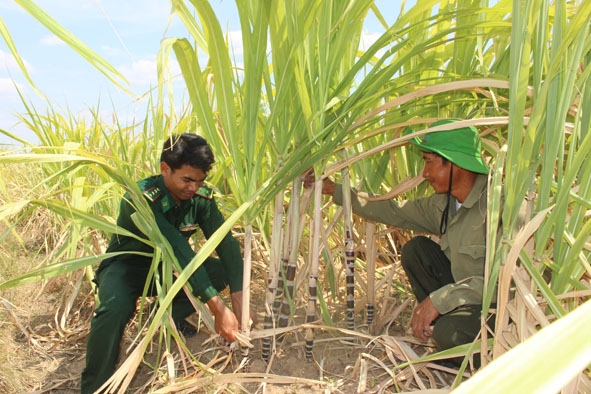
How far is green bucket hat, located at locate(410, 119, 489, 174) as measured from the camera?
Result: 69.9 inches

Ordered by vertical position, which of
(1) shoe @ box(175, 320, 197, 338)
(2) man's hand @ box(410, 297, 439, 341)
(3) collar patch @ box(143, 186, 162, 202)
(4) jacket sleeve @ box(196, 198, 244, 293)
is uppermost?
(3) collar patch @ box(143, 186, 162, 202)

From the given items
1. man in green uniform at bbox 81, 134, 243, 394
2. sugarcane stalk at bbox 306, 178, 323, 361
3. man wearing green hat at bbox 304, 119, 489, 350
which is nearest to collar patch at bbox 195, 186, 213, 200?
man in green uniform at bbox 81, 134, 243, 394

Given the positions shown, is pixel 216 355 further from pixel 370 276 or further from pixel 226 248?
pixel 370 276

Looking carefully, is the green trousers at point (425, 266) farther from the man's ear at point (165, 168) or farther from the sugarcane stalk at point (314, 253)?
the man's ear at point (165, 168)

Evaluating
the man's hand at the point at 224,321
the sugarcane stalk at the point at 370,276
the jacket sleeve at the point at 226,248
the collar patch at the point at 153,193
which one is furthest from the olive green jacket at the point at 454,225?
the collar patch at the point at 153,193

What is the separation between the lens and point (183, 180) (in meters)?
1.96

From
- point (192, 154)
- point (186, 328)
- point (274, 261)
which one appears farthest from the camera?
point (186, 328)

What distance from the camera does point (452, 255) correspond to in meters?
1.97

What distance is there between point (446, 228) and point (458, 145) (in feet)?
1.37

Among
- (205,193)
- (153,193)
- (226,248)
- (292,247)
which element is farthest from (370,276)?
(153,193)

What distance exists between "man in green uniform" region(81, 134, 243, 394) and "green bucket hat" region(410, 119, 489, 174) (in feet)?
2.79

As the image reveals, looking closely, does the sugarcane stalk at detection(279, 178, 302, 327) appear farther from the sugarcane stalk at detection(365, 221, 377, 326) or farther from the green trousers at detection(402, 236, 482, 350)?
the green trousers at detection(402, 236, 482, 350)

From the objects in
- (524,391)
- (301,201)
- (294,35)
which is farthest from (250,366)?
(524,391)

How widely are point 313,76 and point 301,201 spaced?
45cm
